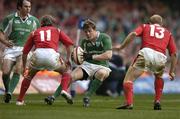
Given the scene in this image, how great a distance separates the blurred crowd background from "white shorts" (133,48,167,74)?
14.5 metres

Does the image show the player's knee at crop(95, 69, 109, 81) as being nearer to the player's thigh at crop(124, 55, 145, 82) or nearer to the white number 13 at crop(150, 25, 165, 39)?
the player's thigh at crop(124, 55, 145, 82)

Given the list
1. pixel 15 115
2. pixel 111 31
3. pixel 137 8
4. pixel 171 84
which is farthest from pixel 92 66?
pixel 137 8

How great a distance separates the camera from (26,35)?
19875 millimetres

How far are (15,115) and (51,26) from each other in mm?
3671

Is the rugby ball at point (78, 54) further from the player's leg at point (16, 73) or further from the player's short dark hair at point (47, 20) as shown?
the player's leg at point (16, 73)

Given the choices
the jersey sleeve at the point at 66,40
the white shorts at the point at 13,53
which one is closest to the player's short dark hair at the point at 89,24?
the jersey sleeve at the point at 66,40

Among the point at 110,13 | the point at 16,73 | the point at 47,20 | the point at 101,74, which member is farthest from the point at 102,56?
the point at 110,13

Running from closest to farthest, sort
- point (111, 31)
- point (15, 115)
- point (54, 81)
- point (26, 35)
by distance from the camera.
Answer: point (15, 115), point (26, 35), point (54, 81), point (111, 31)

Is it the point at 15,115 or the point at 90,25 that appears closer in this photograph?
the point at 15,115

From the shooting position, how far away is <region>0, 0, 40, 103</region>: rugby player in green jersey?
774 inches

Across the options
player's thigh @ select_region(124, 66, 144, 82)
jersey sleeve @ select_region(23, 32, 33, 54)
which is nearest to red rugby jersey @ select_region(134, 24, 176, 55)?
player's thigh @ select_region(124, 66, 144, 82)

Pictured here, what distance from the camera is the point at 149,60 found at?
17.7 m

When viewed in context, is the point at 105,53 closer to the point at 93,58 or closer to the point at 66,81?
the point at 93,58

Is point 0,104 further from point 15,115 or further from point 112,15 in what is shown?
point 112,15
